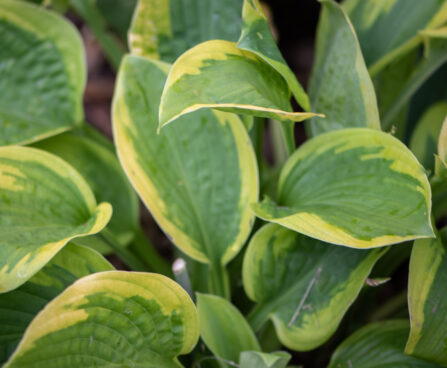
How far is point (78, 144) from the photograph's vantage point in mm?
771

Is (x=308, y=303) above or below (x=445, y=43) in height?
below

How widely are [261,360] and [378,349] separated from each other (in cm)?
23

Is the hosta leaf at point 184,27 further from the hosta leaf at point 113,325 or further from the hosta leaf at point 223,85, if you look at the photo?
the hosta leaf at point 113,325

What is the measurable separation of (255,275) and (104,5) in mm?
680

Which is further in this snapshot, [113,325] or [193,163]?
[193,163]

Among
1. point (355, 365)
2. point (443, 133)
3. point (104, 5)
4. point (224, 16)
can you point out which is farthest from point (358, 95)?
point (104, 5)

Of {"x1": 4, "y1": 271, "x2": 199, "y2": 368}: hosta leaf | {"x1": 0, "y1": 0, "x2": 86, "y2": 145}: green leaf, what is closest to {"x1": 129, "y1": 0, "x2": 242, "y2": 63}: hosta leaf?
{"x1": 0, "y1": 0, "x2": 86, "y2": 145}: green leaf

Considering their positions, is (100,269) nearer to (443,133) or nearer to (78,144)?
(78,144)

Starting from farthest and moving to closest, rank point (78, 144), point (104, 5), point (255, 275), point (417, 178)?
point (104, 5), point (78, 144), point (255, 275), point (417, 178)

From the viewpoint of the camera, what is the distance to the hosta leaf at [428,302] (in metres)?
0.53

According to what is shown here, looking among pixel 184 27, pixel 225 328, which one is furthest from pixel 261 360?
pixel 184 27

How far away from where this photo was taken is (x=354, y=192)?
0.55m

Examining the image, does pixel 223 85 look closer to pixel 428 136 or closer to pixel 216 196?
pixel 216 196

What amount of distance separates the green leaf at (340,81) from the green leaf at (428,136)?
22 cm
